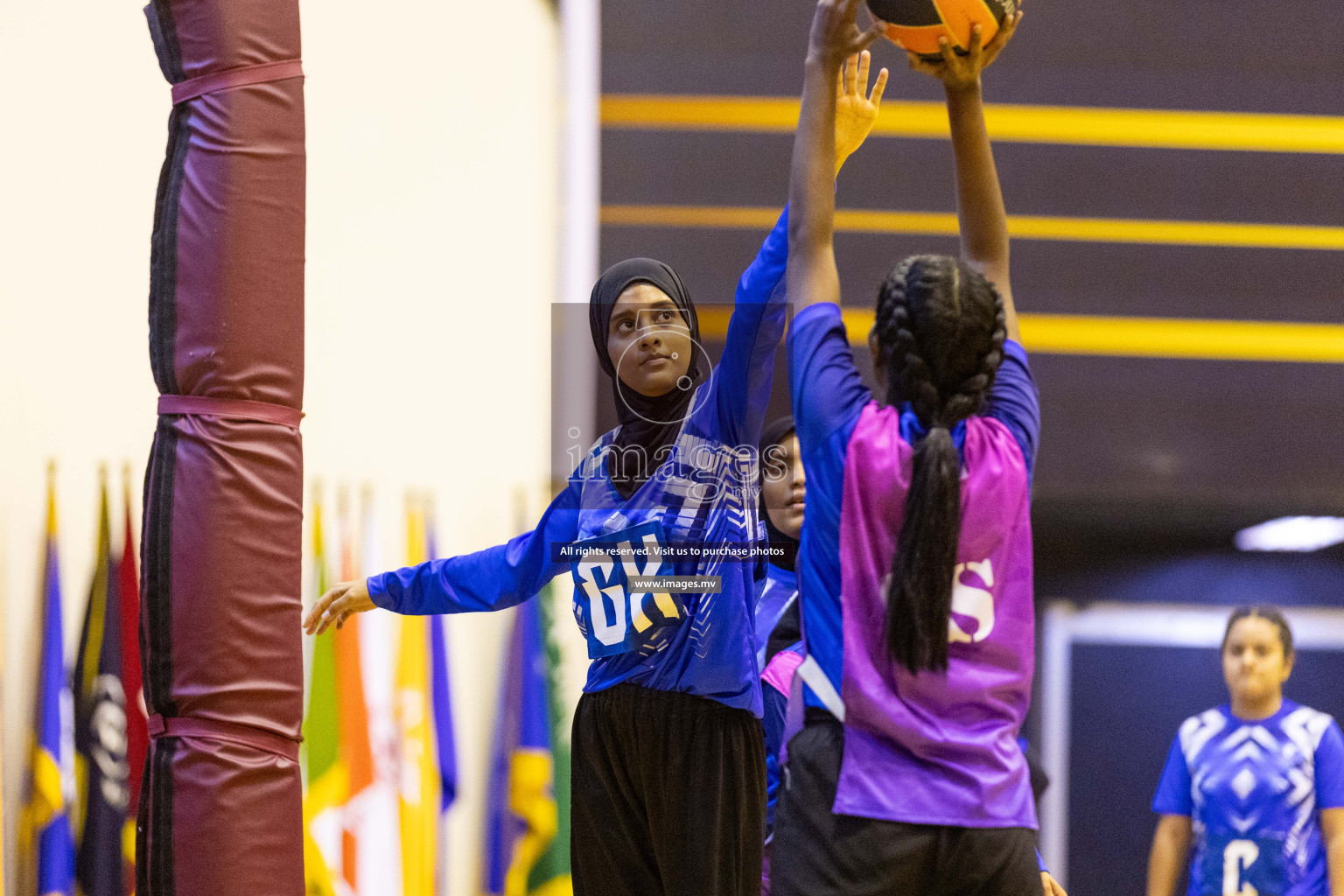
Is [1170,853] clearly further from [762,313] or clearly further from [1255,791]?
[762,313]

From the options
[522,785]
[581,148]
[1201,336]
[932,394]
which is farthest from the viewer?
[581,148]

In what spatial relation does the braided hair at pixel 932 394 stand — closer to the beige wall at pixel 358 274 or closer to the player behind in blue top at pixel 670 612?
the player behind in blue top at pixel 670 612

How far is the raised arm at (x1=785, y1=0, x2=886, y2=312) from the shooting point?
182 cm

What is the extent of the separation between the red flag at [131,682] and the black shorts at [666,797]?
1.49 metres

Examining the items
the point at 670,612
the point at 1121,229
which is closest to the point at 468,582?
the point at 670,612

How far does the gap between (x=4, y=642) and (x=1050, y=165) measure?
14.4ft

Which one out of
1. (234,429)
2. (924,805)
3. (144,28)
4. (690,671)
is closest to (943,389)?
(924,805)

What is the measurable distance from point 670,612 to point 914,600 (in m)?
0.90

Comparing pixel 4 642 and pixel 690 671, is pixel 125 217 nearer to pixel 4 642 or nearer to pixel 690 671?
pixel 4 642

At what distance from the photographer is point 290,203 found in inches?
96.3

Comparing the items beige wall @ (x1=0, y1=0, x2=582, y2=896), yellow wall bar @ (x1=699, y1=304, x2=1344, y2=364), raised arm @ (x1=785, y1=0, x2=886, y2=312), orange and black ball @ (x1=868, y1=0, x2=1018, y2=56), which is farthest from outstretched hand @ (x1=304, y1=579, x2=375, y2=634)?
yellow wall bar @ (x1=699, y1=304, x2=1344, y2=364)

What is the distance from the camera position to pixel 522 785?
4.88 metres

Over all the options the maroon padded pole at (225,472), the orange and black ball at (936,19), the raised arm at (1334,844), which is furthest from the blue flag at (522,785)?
the orange and black ball at (936,19)

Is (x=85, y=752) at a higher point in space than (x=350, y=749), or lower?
higher
